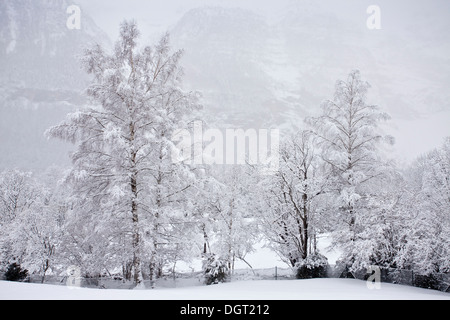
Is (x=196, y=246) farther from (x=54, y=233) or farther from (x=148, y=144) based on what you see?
(x=54, y=233)

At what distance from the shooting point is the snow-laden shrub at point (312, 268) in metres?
14.6

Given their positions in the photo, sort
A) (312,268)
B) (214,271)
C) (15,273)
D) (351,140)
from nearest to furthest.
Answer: (214,271) → (312,268) → (351,140) → (15,273)

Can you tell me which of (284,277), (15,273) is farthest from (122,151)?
(15,273)

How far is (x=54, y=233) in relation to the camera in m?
17.5

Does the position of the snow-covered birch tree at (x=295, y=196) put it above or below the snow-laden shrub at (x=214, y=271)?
above

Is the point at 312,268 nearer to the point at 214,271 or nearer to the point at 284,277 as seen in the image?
the point at 284,277

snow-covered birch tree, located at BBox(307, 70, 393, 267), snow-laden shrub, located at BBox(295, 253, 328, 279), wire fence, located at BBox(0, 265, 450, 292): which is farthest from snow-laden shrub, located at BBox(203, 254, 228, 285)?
snow-covered birch tree, located at BBox(307, 70, 393, 267)

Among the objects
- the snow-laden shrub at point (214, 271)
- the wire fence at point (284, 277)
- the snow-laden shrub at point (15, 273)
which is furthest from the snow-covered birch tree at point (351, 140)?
the snow-laden shrub at point (15, 273)

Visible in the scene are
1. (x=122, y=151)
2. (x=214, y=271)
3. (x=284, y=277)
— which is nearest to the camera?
(x=122, y=151)

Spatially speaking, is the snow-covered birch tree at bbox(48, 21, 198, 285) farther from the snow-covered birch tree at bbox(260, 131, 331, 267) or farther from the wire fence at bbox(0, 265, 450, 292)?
the snow-covered birch tree at bbox(260, 131, 331, 267)

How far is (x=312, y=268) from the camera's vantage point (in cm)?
1466

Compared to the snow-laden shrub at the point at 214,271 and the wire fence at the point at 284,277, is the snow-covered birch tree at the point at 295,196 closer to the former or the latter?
the wire fence at the point at 284,277

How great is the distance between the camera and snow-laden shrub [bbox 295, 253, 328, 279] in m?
14.6
